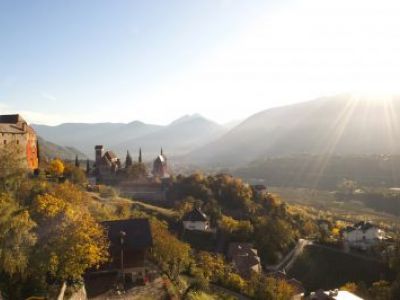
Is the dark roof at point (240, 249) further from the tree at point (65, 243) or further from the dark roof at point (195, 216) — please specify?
the tree at point (65, 243)

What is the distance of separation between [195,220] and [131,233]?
139 ft

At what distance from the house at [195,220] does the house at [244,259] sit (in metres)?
6.82

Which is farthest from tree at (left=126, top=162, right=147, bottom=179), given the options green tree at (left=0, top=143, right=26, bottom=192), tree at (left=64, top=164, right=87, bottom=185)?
green tree at (left=0, top=143, right=26, bottom=192)

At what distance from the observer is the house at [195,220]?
79.3m

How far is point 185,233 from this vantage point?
255 feet

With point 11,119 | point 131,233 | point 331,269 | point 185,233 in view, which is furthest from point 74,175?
point 331,269

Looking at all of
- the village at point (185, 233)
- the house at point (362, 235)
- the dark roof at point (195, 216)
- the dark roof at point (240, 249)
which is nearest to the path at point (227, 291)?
the village at point (185, 233)

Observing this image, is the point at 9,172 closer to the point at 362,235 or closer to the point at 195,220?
the point at 195,220

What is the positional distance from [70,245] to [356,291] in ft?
160

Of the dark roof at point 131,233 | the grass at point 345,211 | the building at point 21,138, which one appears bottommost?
the grass at point 345,211

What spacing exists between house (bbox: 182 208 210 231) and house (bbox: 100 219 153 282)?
4117cm

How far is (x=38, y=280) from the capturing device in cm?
2753

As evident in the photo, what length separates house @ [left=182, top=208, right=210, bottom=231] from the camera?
3123 inches

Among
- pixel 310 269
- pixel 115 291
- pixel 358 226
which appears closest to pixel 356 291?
pixel 310 269
